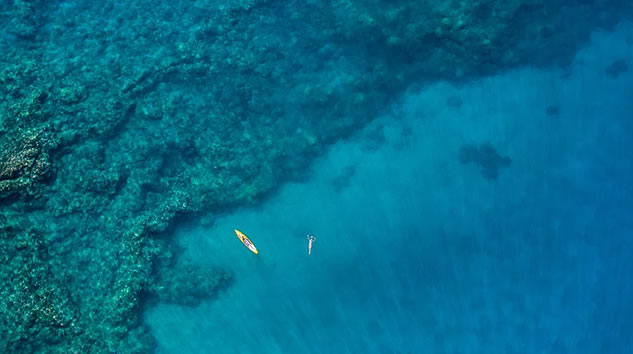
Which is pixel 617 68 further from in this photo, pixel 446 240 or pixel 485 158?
pixel 446 240

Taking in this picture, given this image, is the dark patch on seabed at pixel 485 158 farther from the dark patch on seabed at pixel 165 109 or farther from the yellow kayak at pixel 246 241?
the yellow kayak at pixel 246 241

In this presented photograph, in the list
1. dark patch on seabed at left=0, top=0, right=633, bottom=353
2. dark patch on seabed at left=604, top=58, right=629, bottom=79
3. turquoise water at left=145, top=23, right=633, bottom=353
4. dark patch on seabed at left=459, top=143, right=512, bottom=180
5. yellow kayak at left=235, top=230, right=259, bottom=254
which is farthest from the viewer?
dark patch on seabed at left=604, top=58, right=629, bottom=79

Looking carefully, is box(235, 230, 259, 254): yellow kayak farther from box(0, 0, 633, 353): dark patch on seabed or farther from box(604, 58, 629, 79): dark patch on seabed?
box(604, 58, 629, 79): dark patch on seabed

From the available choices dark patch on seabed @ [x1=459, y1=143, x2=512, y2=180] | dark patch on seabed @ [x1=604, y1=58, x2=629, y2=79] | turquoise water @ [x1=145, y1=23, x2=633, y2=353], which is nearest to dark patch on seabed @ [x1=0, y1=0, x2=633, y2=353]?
dark patch on seabed @ [x1=459, y1=143, x2=512, y2=180]

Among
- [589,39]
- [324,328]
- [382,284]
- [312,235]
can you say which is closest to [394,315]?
[382,284]

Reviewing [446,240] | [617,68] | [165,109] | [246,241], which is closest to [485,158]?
[446,240]
